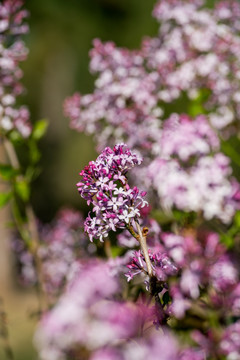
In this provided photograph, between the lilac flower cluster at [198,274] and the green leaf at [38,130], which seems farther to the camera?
the green leaf at [38,130]

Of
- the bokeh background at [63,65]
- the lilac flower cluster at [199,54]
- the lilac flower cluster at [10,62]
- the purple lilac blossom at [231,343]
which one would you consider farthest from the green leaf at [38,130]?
the bokeh background at [63,65]

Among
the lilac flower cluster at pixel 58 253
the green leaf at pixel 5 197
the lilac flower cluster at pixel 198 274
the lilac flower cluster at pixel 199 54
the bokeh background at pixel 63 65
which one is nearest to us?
the lilac flower cluster at pixel 198 274

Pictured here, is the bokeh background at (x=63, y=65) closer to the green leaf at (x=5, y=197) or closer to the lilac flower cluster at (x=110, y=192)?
the green leaf at (x=5, y=197)

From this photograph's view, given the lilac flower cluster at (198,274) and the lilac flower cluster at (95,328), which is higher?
the lilac flower cluster at (198,274)

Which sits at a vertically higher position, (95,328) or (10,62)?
(10,62)

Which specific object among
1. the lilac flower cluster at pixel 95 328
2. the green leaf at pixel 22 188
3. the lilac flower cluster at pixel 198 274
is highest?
the green leaf at pixel 22 188

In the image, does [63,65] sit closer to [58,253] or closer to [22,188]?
[58,253]

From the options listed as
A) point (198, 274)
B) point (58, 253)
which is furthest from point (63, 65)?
point (198, 274)
